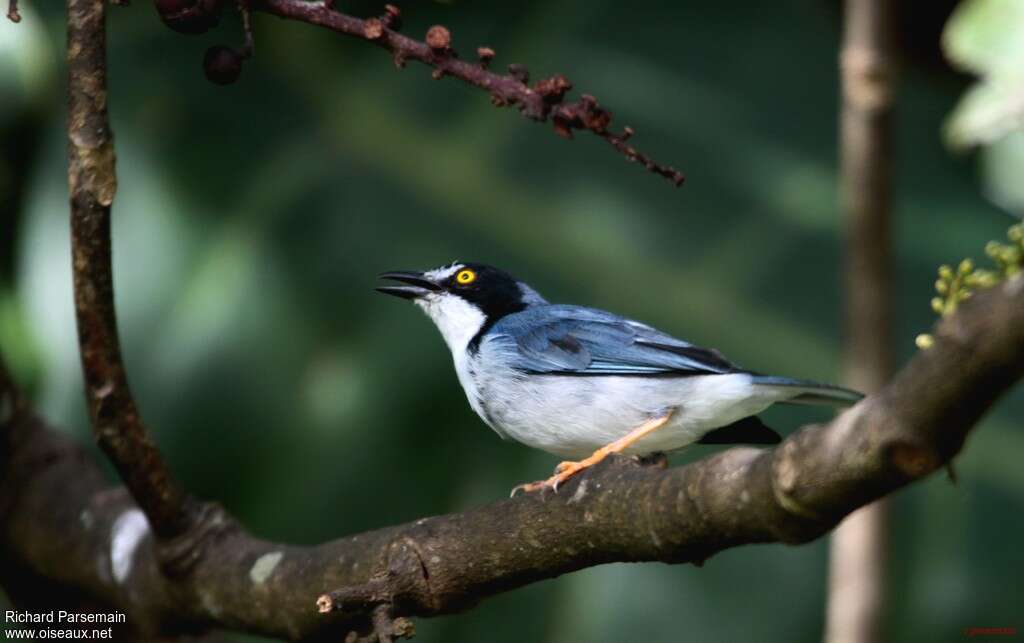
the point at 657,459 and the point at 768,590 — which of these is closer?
the point at 657,459

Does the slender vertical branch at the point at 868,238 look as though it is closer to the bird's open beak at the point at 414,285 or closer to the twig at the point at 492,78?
the twig at the point at 492,78

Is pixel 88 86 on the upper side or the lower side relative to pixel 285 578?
upper

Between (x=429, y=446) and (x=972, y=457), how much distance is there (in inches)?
73.4

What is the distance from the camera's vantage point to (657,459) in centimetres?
247

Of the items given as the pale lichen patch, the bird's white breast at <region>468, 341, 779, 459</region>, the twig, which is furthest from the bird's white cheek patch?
the twig

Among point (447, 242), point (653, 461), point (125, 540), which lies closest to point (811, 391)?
point (653, 461)

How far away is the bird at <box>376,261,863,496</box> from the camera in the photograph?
3080mm

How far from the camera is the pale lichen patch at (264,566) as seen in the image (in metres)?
3.08

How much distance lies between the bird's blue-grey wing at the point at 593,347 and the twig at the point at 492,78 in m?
1.07

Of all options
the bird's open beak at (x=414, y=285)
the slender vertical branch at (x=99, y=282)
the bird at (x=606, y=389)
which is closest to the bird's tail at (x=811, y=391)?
the bird at (x=606, y=389)

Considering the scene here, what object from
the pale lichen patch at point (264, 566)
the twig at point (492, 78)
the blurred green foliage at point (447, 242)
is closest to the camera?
the twig at point (492, 78)

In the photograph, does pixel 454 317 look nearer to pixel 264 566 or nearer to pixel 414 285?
pixel 414 285

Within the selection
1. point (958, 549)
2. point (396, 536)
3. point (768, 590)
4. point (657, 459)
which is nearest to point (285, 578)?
point (396, 536)

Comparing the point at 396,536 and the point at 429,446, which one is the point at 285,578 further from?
the point at 429,446
